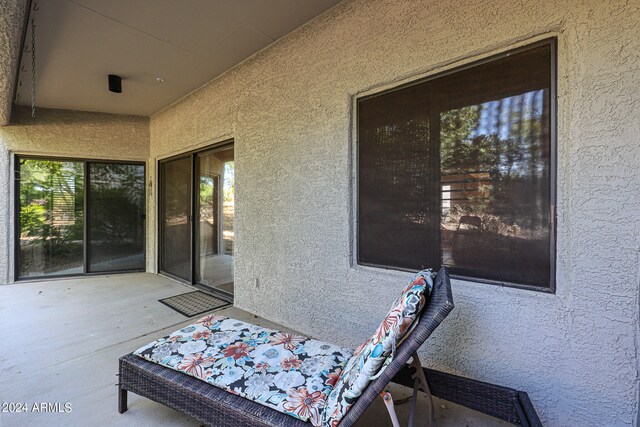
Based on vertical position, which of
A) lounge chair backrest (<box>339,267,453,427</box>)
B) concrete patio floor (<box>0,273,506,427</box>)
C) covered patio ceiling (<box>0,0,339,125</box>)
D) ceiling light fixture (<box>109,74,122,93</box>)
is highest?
covered patio ceiling (<box>0,0,339,125</box>)

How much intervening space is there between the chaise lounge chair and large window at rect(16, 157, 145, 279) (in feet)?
14.8

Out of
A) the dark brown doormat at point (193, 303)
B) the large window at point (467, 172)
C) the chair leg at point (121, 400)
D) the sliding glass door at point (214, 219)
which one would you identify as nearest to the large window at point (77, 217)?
the sliding glass door at point (214, 219)

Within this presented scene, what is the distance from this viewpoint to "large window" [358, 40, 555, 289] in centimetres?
170

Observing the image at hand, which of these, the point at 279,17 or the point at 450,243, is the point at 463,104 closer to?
the point at 450,243

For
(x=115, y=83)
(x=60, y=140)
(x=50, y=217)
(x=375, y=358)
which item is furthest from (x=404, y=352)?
(x=60, y=140)

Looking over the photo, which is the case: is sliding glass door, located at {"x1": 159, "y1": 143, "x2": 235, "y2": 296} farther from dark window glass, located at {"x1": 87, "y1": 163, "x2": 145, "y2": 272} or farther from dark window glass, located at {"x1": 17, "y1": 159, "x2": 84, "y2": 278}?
dark window glass, located at {"x1": 17, "y1": 159, "x2": 84, "y2": 278}

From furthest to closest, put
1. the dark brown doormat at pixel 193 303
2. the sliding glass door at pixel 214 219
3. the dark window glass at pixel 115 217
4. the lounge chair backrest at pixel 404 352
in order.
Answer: the dark window glass at pixel 115 217 < the sliding glass door at pixel 214 219 < the dark brown doormat at pixel 193 303 < the lounge chair backrest at pixel 404 352

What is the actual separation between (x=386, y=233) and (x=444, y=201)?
1.75 ft

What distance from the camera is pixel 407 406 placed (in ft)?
6.05

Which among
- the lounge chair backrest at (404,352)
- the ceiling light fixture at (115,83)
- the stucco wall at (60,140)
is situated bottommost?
the lounge chair backrest at (404,352)

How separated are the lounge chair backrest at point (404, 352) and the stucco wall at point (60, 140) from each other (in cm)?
594

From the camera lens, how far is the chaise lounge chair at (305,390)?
1.19 m

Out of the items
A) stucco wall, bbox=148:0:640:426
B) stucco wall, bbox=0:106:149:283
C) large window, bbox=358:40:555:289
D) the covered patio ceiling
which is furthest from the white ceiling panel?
large window, bbox=358:40:555:289

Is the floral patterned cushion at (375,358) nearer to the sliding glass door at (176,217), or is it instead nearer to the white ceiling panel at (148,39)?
the white ceiling panel at (148,39)
